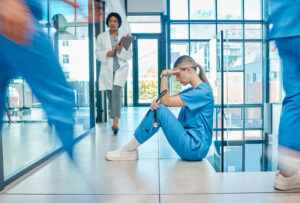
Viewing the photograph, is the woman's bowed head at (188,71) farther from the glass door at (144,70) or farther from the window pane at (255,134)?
the glass door at (144,70)

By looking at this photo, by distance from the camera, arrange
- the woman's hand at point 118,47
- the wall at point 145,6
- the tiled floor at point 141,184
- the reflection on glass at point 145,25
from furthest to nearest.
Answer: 1. the reflection on glass at point 145,25
2. the wall at point 145,6
3. the woman's hand at point 118,47
4. the tiled floor at point 141,184

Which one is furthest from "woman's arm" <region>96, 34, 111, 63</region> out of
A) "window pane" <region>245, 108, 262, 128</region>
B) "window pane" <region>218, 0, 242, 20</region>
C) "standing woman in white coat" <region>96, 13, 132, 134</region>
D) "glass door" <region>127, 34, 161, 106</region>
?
"window pane" <region>218, 0, 242, 20</region>

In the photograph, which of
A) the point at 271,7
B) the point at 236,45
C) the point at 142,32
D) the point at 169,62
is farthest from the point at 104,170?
the point at 142,32

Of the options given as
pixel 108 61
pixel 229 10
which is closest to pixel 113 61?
pixel 108 61

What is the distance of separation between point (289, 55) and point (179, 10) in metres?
7.59

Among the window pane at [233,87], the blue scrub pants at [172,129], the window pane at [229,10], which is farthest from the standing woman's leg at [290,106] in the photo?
the window pane at [229,10]

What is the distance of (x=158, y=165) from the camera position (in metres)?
1.86

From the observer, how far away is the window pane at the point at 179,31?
7922 millimetres

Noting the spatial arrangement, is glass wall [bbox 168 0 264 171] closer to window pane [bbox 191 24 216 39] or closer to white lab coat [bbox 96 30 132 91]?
window pane [bbox 191 24 216 39]

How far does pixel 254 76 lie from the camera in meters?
3.71

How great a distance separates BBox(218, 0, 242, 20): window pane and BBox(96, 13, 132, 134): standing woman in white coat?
579 cm

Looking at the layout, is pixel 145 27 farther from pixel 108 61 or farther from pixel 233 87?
pixel 233 87

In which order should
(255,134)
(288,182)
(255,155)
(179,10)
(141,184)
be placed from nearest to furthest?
1. (288,182)
2. (141,184)
3. (255,134)
4. (255,155)
5. (179,10)

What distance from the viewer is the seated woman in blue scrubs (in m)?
1.82
